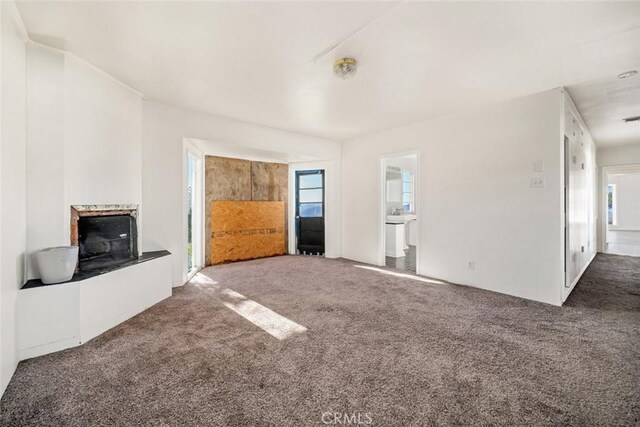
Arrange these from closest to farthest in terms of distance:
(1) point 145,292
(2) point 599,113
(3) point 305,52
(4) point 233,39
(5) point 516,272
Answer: (4) point 233,39
(3) point 305,52
(1) point 145,292
(5) point 516,272
(2) point 599,113

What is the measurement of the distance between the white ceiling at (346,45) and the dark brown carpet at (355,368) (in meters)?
2.51

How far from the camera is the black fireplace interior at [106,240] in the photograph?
110 inches

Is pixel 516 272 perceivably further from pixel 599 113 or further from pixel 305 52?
pixel 305 52

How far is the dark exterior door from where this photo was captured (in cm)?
657

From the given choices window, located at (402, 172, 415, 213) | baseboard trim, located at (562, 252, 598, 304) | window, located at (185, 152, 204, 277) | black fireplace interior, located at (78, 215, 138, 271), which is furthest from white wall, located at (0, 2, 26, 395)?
window, located at (402, 172, 415, 213)

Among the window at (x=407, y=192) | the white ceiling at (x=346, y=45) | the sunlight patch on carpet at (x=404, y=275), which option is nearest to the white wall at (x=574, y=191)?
the white ceiling at (x=346, y=45)

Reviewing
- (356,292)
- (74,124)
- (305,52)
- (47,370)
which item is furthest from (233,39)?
(356,292)

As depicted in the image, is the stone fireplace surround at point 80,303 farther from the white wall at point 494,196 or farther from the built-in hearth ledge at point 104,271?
the white wall at point 494,196

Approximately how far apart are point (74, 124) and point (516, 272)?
5150 millimetres

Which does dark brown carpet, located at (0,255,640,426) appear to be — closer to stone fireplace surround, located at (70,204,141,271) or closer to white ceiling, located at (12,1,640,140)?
stone fireplace surround, located at (70,204,141,271)

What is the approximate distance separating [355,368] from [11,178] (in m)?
2.78

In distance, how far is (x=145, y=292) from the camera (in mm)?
3176

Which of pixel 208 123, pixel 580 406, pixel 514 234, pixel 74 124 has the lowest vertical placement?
pixel 580 406

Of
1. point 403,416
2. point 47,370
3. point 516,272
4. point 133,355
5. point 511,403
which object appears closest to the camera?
point 403,416
